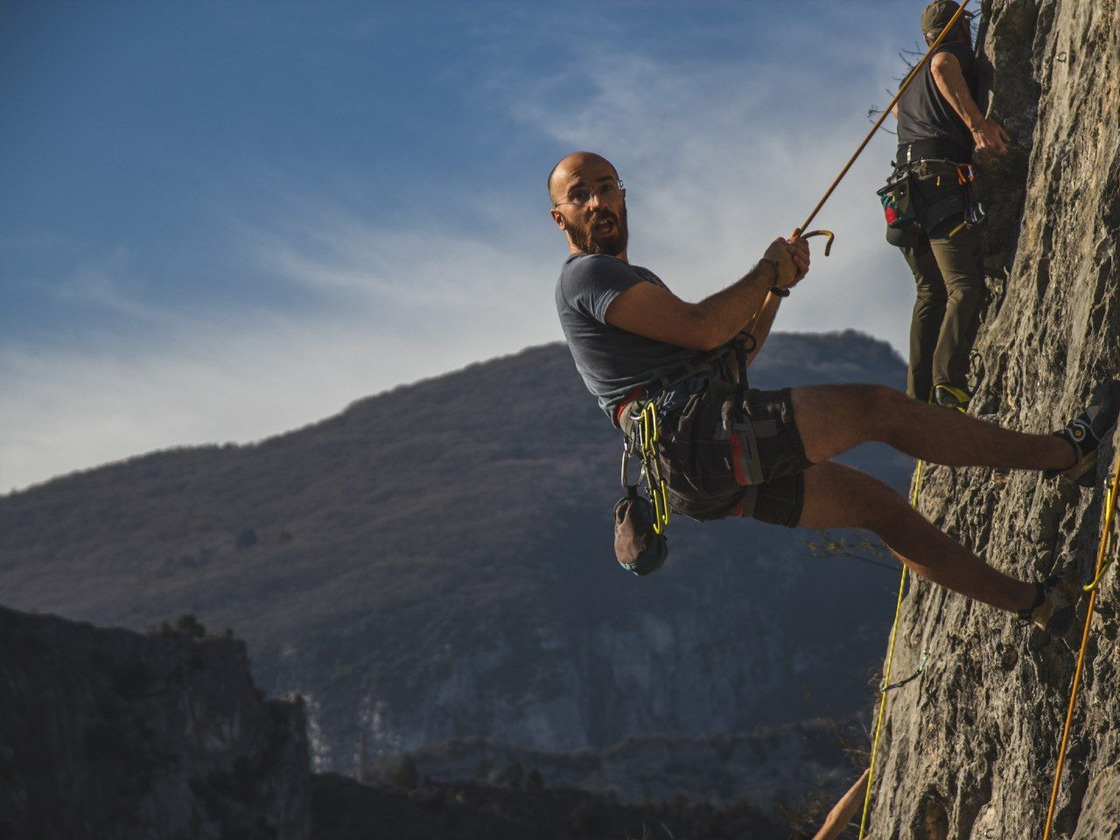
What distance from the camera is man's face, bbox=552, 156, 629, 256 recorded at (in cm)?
582

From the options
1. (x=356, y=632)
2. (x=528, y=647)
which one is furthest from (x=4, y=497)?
(x=528, y=647)

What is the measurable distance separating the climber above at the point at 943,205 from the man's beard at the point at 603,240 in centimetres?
236

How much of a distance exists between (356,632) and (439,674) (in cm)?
935

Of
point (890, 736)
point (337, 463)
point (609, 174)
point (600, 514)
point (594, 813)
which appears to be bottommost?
point (594, 813)

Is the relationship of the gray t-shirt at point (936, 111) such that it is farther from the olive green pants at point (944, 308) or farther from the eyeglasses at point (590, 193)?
the eyeglasses at point (590, 193)

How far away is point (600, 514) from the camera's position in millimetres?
148125

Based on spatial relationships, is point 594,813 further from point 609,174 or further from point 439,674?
point 439,674

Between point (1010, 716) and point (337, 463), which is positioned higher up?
point (337, 463)

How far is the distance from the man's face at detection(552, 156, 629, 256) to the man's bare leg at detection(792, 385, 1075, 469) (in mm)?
1071

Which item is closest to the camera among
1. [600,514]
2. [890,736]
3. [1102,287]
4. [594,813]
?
[1102,287]

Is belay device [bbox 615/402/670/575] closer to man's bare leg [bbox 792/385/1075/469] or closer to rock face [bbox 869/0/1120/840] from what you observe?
man's bare leg [bbox 792/385/1075/469]

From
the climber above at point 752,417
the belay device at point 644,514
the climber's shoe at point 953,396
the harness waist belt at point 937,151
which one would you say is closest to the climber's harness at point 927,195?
the harness waist belt at point 937,151

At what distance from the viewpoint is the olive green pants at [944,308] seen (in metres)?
7.51

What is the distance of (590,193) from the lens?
5832mm
